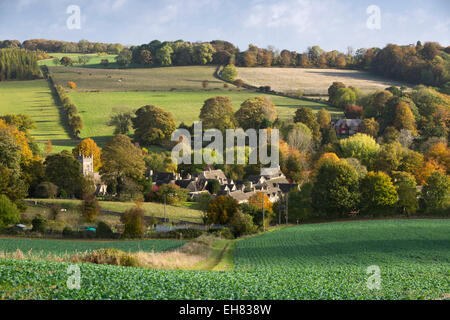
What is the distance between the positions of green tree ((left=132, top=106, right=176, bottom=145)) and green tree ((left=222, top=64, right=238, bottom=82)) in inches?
1239

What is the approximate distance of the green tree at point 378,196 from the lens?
54.8m

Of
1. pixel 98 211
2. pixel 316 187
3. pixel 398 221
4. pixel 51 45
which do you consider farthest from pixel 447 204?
pixel 51 45

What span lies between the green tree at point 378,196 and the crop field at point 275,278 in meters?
20.5

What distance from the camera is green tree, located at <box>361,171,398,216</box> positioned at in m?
54.8

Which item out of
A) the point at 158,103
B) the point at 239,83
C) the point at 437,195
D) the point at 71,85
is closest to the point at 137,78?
the point at 71,85

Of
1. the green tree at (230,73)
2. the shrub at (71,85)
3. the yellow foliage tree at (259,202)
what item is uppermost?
the green tree at (230,73)

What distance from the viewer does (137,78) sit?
114375mm

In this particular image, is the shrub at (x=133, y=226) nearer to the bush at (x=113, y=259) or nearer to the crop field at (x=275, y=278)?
the crop field at (x=275, y=278)

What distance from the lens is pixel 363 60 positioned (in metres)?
132

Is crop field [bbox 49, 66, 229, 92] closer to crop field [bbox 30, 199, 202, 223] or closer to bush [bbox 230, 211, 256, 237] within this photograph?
crop field [bbox 30, 199, 202, 223]

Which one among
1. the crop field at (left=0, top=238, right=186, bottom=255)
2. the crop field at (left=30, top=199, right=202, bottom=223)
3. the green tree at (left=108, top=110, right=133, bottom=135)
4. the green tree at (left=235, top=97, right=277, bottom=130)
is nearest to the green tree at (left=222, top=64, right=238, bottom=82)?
the green tree at (left=235, top=97, right=277, bottom=130)

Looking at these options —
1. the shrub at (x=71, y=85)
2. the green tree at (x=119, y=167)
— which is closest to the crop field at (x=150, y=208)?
the green tree at (x=119, y=167)

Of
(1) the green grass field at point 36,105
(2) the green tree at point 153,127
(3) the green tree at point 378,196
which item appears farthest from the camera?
(2) the green tree at point 153,127

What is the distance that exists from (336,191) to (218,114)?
3979 centimetres
